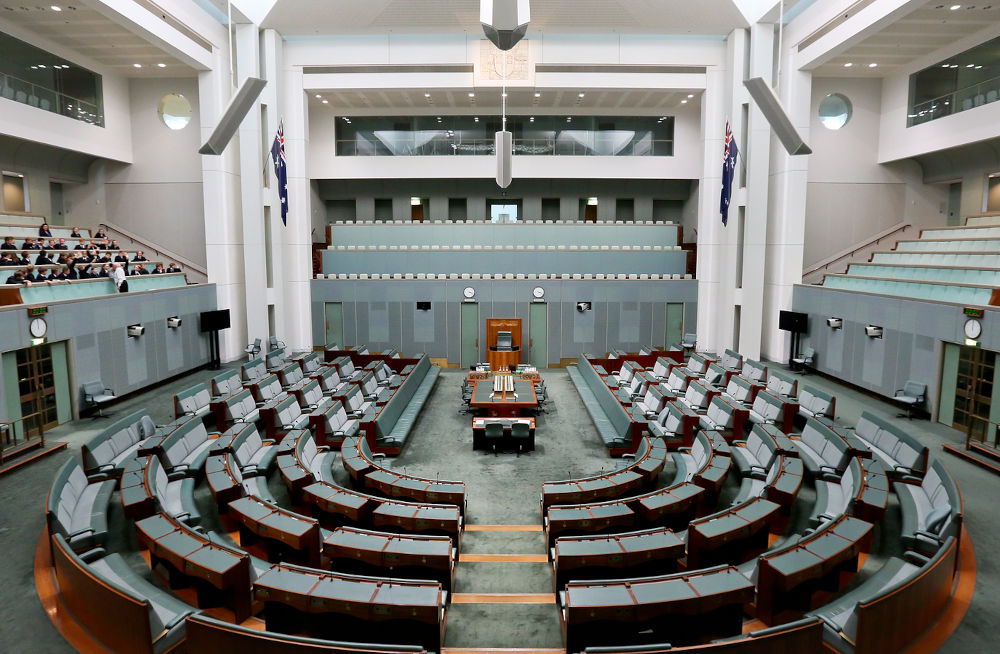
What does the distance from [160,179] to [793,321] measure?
21.9 m

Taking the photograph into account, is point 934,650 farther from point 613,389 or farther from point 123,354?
point 123,354

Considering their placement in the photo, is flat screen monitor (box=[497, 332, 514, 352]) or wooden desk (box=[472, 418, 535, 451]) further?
flat screen monitor (box=[497, 332, 514, 352])

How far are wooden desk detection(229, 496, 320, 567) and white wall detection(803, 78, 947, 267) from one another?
20.1m

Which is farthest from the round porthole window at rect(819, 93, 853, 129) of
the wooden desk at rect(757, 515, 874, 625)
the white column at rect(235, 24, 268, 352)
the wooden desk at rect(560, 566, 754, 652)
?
the wooden desk at rect(560, 566, 754, 652)

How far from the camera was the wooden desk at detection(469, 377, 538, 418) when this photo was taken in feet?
41.5

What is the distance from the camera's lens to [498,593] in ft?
20.9

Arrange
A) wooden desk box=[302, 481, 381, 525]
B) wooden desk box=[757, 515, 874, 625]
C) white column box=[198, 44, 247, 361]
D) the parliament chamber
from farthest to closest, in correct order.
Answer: white column box=[198, 44, 247, 361], wooden desk box=[302, 481, 381, 525], the parliament chamber, wooden desk box=[757, 515, 874, 625]

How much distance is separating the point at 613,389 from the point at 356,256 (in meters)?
11.5

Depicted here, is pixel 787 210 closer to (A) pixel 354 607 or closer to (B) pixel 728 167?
(B) pixel 728 167

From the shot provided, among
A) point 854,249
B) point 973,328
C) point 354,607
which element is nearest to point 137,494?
point 354,607

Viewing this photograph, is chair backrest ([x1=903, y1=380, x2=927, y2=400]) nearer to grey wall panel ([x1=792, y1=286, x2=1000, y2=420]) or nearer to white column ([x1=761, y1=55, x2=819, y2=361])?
grey wall panel ([x1=792, y1=286, x2=1000, y2=420])

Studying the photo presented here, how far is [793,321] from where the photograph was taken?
16859mm

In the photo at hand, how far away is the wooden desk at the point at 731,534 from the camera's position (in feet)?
20.7

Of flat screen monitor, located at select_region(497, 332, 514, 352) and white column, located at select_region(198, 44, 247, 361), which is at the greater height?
white column, located at select_region(198, 44, 247, 361)
